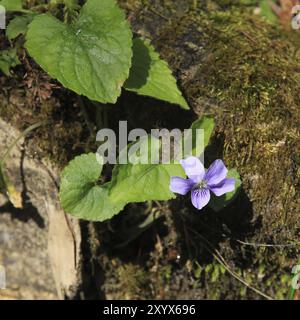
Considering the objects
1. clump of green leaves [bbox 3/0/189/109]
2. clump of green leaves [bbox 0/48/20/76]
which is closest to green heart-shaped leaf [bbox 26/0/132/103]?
clump of green leaves [bbox 3/0/189/109]

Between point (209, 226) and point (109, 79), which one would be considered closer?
point (109, 79)

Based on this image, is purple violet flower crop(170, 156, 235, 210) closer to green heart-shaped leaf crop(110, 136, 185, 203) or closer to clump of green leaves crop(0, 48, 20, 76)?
green heart-shaped leaf crop(110, 136, 185, 203)

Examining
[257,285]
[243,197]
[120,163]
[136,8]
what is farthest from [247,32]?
[257,285]

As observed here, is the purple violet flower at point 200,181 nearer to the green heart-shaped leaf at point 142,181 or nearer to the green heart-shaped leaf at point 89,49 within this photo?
the green heart-shaped leaf at point 142,181

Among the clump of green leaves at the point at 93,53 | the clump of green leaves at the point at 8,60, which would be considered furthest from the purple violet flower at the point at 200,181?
the clump of green leaves at the point at 8,60
